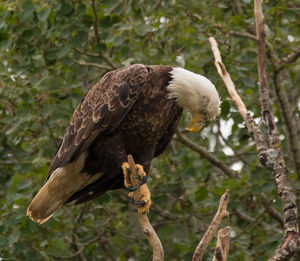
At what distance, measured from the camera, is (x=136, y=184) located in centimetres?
429

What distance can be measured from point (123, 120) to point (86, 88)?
1.53 metres

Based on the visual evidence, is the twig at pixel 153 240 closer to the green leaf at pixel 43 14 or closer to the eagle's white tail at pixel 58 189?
the eagle's white tail at pixel 58 189

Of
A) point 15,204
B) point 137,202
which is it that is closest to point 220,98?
point 137,202

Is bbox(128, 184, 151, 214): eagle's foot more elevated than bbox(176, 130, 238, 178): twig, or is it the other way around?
bbox(128, 184, 151, 214): eagle's foot

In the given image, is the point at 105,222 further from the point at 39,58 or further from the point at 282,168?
the point at 282,168

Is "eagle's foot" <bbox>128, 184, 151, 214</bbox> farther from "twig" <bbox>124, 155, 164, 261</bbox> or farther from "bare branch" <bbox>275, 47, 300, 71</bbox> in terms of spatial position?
"bare branch" <bbox>275, 47, 300, 71</bbox>

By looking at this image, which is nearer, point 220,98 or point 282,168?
point 282,168

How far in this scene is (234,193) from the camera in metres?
4.72

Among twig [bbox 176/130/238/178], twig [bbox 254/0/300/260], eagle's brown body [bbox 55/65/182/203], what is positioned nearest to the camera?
twig [bbox 254/0/300/260]

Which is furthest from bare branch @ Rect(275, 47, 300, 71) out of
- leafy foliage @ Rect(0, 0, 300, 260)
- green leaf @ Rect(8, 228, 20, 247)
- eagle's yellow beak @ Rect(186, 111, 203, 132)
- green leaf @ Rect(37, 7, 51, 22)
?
green leaf @ Rect(8, 228, 20, 247)

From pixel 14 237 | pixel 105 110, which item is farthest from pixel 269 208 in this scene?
pixel 14 237

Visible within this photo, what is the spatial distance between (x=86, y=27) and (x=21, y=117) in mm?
951

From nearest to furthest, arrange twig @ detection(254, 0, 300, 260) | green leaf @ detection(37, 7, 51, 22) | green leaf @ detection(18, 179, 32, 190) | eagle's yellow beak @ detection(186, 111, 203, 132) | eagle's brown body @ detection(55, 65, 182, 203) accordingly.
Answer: twig @ detection(254, 0, 300, 260) → eagle's brown body @ detection(55, 65, 182, 203) → eagle's yellow beak @ detection(186, 111, 203, 132) → green leaf @ detection(37, 7, 51, 22) → green leaf @ detection(18, 179, 32, 190)

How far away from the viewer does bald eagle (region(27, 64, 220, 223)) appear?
4.39 metres
